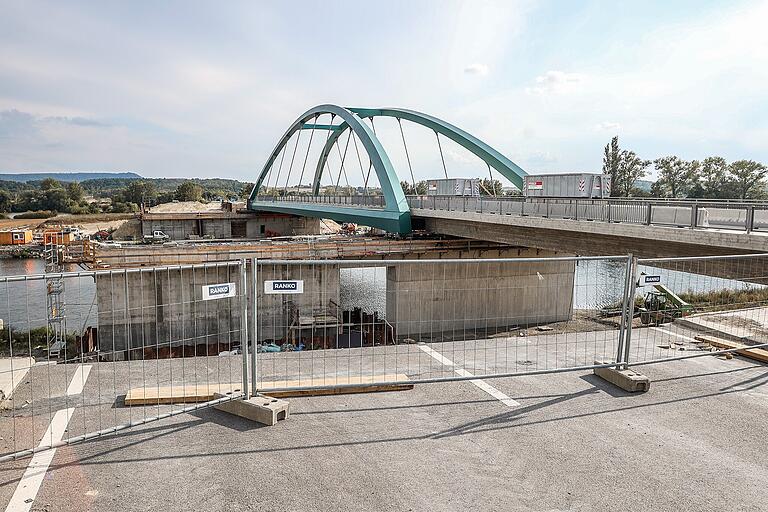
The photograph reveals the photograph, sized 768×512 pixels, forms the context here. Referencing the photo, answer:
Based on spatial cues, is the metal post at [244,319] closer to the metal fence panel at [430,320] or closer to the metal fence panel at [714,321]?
the metal fence panel at [430,320]

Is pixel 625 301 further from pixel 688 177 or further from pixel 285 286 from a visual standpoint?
pixel 688 177

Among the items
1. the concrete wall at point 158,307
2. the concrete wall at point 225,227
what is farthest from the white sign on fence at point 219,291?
the concrete wall at point 225,227

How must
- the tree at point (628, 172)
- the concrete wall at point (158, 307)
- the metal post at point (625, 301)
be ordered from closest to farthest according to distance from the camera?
the metal post at point (625, 301), the concrete wall at point (158, 307), the tree at point (628, 172)

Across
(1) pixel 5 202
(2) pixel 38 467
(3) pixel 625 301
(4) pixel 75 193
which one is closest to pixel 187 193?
(4) pixel 75 193

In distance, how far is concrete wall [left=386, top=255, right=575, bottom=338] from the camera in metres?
27.6

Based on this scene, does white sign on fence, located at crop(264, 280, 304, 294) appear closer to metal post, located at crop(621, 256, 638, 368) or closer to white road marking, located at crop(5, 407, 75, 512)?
white road marking, located at crop(5, 407, 75, 512)

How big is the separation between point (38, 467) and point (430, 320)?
14.6 metres

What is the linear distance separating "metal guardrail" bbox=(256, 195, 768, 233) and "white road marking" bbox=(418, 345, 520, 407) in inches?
386

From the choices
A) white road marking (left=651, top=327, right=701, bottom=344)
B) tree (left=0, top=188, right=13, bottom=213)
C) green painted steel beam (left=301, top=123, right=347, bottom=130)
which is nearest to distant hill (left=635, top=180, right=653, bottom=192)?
green painted steel beam (left=301, top=123, right=347, bottom=130)

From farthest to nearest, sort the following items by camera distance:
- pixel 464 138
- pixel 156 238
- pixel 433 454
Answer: pixel 156 238 → pixel 464 138 → pixel 433 454

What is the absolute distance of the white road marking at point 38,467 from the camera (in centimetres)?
418

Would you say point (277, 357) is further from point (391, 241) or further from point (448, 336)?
point (391, 241)

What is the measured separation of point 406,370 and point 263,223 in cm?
6554

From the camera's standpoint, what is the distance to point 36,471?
4652 millimetres
